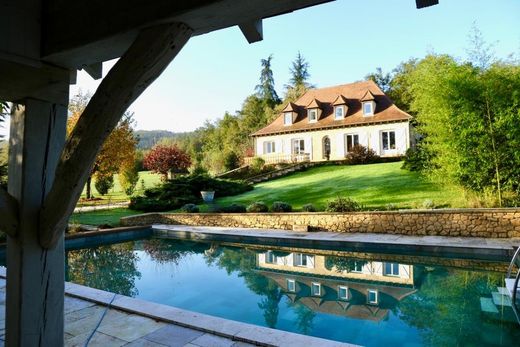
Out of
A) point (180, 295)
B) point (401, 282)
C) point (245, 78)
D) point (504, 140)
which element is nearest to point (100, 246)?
point (180, 295)

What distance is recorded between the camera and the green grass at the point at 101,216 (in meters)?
13.4

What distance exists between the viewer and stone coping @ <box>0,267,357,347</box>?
3.43 metres

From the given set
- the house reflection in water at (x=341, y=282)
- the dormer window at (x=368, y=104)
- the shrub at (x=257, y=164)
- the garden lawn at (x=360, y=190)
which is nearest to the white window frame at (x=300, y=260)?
the house reflection in water at (x=341, y=282)

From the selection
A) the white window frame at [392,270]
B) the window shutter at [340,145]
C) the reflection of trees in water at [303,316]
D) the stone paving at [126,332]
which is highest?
the window shutter at [340,145]

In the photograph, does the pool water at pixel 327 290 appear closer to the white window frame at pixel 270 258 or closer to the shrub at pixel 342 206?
the white window frame at pixel 270 258

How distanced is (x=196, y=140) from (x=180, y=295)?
44.5 m

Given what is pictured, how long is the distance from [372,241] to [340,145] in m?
16.3

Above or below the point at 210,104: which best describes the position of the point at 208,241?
below

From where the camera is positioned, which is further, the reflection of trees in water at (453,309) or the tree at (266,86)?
the tree at (266,86)

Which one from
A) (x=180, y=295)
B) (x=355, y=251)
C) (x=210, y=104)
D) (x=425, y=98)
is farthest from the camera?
(x=210, y=104)

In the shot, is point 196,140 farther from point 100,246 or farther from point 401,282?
point 401,282

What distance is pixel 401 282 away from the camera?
6586 mm

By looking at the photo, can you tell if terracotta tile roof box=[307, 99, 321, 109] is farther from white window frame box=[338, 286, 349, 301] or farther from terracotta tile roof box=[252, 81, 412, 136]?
white window frame box=[338, 286, 349, 301]

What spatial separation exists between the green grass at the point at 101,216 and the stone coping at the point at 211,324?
8.92 meters
